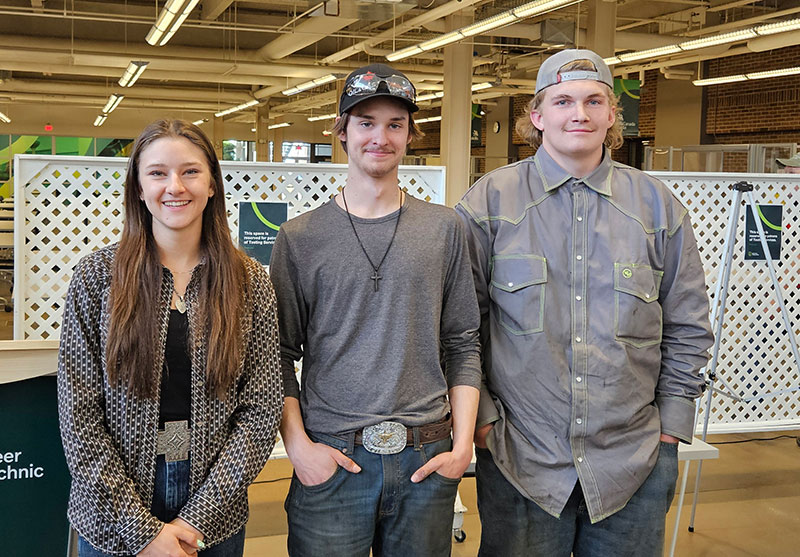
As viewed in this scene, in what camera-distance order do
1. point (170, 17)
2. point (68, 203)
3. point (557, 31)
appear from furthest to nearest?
point (557, 31), point (170, 17), point (68, 203)

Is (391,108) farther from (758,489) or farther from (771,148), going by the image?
(771,148)

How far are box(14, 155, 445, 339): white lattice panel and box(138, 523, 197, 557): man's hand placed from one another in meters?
2.25

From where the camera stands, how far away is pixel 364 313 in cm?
179

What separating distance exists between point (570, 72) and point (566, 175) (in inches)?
9.7

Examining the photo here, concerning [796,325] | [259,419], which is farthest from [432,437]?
[796,325]

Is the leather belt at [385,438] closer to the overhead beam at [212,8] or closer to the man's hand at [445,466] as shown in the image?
the man's hand at [445,466]

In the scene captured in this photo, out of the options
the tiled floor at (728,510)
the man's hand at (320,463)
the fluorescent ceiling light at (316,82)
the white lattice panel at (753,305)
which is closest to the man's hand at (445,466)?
the man's hand at (320,463)

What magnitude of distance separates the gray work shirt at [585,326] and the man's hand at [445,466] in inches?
6.9

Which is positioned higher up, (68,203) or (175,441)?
(68,203)

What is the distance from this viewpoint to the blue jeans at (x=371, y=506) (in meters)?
1.76

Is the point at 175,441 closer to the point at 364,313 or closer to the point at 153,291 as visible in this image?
the point at 153,291

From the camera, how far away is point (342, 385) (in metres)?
1.78

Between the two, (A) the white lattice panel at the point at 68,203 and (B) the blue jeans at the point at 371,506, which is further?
(A) the white lattice panel at the point at 68,203

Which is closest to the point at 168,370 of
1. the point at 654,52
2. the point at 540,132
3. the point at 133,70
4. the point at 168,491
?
the point at 168,491
